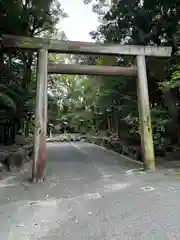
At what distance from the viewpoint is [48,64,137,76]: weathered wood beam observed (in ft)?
21.3

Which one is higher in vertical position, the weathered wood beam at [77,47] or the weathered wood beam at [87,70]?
the weathered wood beam at [77,47]

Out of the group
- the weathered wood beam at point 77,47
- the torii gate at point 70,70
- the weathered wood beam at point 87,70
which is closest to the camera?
the torii gate at point 70,70

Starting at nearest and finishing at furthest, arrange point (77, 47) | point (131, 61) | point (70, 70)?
point (77, 47) < point (70, 70) < point (131, 61)

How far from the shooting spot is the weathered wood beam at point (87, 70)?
21.3ft

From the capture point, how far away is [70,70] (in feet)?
21.6

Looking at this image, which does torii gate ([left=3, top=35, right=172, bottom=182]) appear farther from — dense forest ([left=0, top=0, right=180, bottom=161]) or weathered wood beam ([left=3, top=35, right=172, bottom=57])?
dense forest ([left=0, top=0, right=180, bottom=161])

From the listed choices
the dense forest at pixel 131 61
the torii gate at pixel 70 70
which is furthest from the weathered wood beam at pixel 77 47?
the dense forest at pixel 131 61

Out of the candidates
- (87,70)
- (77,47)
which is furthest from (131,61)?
(77,47)

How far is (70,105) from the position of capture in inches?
1205

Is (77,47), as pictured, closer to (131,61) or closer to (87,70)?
(87,70)

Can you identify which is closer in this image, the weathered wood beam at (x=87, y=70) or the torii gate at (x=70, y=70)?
the torii gate at (x=70, y=70)

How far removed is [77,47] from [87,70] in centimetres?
72

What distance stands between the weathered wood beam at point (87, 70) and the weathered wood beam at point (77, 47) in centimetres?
41

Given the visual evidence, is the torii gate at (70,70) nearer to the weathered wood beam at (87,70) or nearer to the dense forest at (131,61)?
the weathered wood beam at (87,70)
